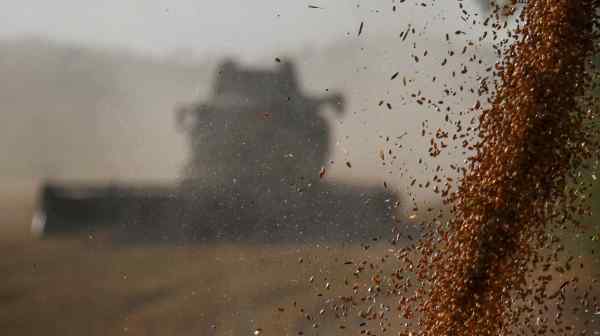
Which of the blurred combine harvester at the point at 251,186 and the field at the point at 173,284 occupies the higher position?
the blurred combine harvester at the point at 251,186

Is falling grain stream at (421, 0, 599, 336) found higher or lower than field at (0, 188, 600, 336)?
higher

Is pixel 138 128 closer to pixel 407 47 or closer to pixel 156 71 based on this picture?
pixel 156 71

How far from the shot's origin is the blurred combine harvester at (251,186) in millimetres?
2336

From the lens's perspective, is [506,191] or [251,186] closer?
[506,191]

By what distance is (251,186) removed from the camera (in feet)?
7.69

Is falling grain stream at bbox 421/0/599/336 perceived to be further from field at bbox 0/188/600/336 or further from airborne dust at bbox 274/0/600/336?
field at bbox 0/188/600/336

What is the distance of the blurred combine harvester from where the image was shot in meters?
2.34

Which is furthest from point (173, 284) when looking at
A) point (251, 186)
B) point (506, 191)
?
point (506, 191)

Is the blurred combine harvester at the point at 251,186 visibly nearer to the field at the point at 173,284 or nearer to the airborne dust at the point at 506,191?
the field at the point at 173,284

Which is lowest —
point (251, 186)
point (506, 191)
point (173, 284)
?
point (173, 284)

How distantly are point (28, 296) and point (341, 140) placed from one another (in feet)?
3.46

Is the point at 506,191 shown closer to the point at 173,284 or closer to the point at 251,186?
the point at 251,186

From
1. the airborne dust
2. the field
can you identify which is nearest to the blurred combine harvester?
the field

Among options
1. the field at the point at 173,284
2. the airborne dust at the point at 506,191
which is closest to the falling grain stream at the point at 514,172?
the airborne dust at the point at 506,191
